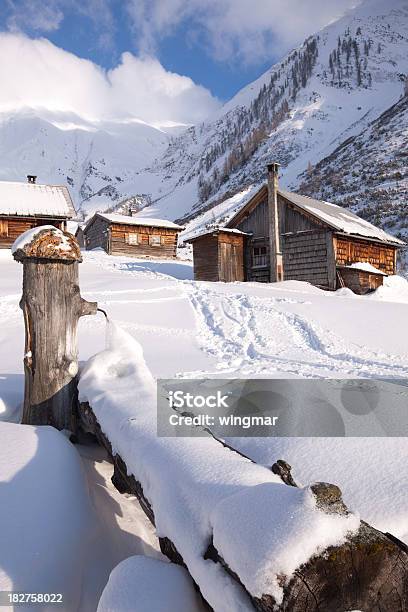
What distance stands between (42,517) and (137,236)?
29454mm

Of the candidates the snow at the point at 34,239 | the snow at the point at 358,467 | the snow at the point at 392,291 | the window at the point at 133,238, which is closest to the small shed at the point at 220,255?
the snow at the point at 392,291

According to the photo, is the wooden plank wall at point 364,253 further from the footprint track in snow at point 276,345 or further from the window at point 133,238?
the window at point 133,238

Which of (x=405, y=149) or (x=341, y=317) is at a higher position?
(x=405, y=149)

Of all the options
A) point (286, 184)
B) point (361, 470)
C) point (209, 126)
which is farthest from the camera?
point (209, 126)

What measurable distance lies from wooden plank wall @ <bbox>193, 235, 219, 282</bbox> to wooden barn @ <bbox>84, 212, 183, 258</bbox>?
999 cm

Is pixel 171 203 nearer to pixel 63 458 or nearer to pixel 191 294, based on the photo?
pixel 191 294

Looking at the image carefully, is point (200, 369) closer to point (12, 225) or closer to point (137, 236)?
point (12, 225)

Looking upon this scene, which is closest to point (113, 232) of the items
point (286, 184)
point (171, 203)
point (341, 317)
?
point (341, 317)

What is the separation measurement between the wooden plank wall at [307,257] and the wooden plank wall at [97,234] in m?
15.0

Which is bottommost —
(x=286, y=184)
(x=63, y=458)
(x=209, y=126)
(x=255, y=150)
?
(x=63, y=458)

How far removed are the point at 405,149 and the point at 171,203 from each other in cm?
4201

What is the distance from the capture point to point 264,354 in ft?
21.7

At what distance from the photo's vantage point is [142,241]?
30.3 m

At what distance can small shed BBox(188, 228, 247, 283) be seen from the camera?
19781mm
